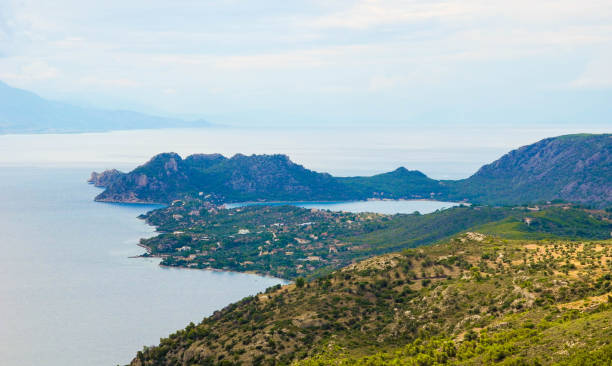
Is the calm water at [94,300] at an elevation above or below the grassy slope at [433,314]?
below

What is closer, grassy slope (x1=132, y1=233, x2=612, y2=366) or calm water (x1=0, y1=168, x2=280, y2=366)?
grassy slope (x1=132, y1=233, x2=612, y2=366)

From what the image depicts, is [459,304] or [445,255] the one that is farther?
[445,255]

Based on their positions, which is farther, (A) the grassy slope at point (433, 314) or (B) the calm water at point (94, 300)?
(B) the calm water at point (94, 300)

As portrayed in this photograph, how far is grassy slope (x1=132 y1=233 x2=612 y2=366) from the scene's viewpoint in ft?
168

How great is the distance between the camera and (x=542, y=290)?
207 feet

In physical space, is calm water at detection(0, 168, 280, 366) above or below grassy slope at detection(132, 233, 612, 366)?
below

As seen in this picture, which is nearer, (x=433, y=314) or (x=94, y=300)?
(x=433, y=314)

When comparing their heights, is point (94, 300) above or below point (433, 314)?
below

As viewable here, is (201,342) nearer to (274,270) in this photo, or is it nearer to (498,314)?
(498,314)

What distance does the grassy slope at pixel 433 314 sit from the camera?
168 feet

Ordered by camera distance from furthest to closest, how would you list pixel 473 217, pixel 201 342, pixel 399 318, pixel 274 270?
pixel 473 217, pixel 274 270, pixel 201 342, pixel 399 318

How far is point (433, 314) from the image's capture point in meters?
68.5

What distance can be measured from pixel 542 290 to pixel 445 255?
25.2 meters

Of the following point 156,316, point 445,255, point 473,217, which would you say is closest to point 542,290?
point 445,255
